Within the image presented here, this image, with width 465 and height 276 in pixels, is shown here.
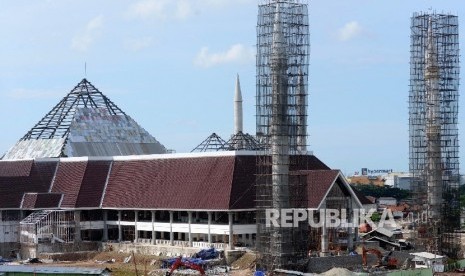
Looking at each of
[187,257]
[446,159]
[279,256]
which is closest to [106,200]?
[187,257]

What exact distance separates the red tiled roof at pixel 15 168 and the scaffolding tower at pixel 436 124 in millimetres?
32556

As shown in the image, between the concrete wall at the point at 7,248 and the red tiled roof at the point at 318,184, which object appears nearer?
the red tiled roof at the point at 318,184

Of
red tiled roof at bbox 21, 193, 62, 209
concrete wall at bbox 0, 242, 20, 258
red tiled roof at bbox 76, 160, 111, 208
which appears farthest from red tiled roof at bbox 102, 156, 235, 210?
concrete wall at bbox 0, 242, 20, 258

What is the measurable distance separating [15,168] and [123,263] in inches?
770

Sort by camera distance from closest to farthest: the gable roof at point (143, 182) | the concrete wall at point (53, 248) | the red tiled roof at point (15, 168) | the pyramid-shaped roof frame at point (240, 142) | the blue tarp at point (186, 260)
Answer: the blue tarp at point (186, 260)
the gable roof at point (143, 182)
the concrete wall at point (53, 248)
the red tiled roof at point (15, 168)
the pyramid-shaped roof frame at point (240, 142)

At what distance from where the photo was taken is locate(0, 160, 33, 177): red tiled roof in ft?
269

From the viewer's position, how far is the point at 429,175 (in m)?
73.9

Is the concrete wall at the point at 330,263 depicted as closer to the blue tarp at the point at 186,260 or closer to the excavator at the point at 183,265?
the blue tarp at the point at 186,260

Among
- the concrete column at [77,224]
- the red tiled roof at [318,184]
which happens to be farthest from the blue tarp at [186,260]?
the concrete column at [77,224]

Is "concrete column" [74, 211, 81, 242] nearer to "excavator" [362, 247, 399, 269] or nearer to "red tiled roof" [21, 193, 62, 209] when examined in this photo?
"red tiled roof" [21, 193, 62, 209]

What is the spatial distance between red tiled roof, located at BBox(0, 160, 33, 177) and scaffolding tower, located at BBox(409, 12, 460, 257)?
32556 mm

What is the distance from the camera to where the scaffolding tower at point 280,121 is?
59875 mm

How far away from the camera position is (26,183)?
264 ft


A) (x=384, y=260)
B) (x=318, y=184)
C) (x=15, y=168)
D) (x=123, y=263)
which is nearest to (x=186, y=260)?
(x=123, y=263)
